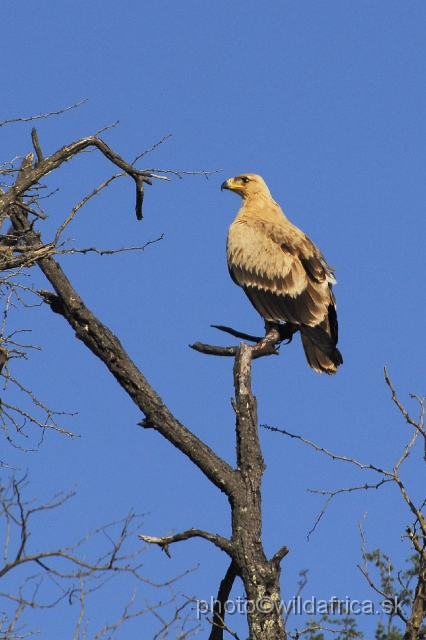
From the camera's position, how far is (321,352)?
7.76m

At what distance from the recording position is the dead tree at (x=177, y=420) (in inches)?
215

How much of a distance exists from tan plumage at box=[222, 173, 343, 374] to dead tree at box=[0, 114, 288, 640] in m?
0.85

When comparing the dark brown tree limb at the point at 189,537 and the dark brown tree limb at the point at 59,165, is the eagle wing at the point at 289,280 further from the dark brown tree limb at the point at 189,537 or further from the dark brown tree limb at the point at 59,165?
the dark brown tree limb at the point at 189,537

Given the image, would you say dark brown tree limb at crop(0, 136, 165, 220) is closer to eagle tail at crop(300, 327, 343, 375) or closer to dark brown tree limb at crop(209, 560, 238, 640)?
eagle tail at crop(300, 327, 343, 375)


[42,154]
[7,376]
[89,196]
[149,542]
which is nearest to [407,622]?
[149,542]

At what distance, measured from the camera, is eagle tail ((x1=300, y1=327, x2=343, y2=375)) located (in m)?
7.64

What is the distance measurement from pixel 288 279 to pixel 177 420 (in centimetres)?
243

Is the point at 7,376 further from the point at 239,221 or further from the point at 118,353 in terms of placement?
the point at 239,221

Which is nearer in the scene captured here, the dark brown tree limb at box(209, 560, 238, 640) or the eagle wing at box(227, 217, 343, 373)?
the dark brown tree limb at box(209, 560, 238, 640)

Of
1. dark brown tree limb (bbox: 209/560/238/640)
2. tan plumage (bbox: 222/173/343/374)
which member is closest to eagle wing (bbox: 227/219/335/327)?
tan plumage (bbox: 222/173/343/374)

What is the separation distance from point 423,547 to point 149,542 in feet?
5.27

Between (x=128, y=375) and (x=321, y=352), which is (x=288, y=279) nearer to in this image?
(x=321, y=352)

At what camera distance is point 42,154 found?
676 centimetres

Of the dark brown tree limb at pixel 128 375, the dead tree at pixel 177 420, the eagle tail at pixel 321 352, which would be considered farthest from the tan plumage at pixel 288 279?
the dark brown tree limb at pixel 128 375
